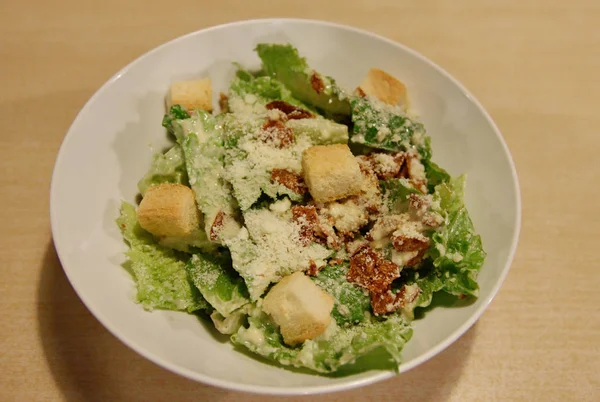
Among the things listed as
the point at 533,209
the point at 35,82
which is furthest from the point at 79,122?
the point at 533,209

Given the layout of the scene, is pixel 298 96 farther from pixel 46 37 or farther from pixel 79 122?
pixel 46 37

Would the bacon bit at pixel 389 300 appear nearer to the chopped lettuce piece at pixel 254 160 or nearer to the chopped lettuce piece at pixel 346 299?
the chopped lettuce piece at pixel 346 299

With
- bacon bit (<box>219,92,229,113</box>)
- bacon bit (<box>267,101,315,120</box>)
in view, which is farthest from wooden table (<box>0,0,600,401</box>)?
bacon bit (<box>267,101,315,120</box>)

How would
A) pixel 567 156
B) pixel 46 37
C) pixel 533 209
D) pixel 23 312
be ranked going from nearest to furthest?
pixel 23 312 < pixel 533 209 < pixel 567 156 < pixel 46 37

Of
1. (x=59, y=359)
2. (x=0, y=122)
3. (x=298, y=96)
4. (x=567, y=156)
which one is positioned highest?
(x=298, y=96)

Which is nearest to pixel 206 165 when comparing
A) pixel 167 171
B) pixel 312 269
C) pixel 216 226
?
pixel 167 171

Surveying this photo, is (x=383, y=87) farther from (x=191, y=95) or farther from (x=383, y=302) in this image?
(x=383, y=302)

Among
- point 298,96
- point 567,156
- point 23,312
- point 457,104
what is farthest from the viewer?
point 567,156
